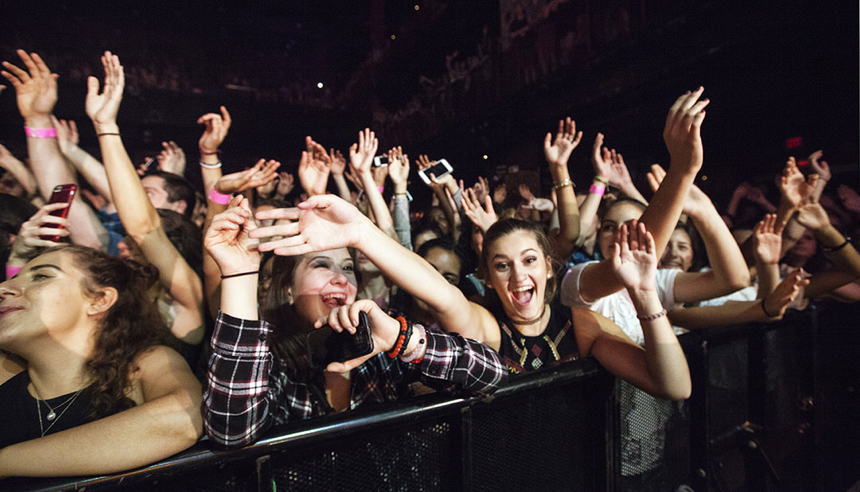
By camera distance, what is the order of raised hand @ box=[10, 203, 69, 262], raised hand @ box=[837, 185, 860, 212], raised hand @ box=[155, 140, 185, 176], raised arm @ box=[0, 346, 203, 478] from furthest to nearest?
raised hand @ box=[837, 185, 860, 212], raised hand @ box=[155, 140, 185, 176], raised hand @ box=[10, 203, 69, 262], raised arm @ box=[0, 346, 203, 478]

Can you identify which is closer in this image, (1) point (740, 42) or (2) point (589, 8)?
(1) point (740, 42)

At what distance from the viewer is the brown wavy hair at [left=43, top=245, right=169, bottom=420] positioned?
1061 millimetres

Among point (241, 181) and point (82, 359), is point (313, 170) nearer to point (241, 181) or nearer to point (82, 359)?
point (241, 181)

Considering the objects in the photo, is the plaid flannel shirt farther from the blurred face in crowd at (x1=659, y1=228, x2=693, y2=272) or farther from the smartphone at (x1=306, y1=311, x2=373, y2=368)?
the blurred face in crowd at (x1=659, y1=228, x2=693, y2=272)

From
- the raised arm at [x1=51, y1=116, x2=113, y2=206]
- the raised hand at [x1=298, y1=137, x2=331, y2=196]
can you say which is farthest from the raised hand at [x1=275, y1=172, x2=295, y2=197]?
the raised hand at [x1=298, y1=137, x2=331, y2=196]

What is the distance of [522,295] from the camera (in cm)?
149

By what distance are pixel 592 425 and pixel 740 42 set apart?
12.7 feet

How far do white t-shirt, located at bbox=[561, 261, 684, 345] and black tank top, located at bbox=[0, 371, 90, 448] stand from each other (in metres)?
1.68

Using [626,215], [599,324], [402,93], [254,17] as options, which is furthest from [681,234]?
[254,17]

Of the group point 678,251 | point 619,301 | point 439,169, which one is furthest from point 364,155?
point 678,251

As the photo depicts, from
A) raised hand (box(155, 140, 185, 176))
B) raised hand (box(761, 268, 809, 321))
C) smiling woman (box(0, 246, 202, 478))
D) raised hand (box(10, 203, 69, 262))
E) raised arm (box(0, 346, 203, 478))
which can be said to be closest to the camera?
raised arm (box(0, 346, 203, 478))

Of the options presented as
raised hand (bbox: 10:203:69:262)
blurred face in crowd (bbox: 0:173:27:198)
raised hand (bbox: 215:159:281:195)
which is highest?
blurred face in crowd (bbox: 0:173:27:198)

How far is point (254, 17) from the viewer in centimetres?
997

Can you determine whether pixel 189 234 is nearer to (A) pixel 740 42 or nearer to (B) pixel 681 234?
(B) pixel 681 234
